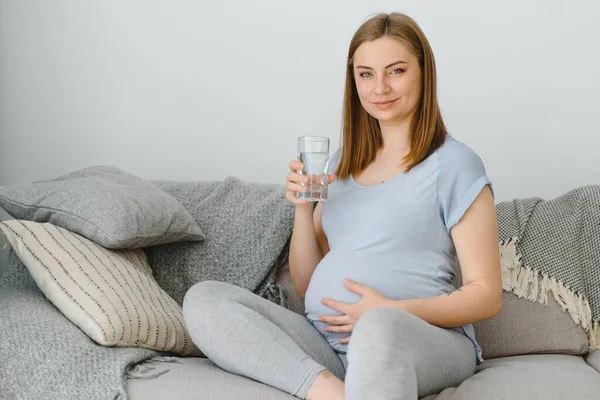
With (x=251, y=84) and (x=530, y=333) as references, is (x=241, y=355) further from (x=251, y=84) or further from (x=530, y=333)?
(x=251, y=84)

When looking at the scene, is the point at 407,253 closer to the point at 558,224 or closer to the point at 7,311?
the point at 558,224

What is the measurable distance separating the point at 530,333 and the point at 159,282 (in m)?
0.92

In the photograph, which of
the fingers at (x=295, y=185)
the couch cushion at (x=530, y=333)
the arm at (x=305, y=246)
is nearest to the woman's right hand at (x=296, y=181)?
the fingers at (x=295, y=185)

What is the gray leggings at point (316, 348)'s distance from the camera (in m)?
1.34

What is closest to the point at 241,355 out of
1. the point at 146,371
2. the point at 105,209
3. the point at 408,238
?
the point at 146,371

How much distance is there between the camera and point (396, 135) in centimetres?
192

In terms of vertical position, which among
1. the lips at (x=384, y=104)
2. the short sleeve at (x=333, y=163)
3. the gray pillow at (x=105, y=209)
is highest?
the lips at (x=384, y=104)

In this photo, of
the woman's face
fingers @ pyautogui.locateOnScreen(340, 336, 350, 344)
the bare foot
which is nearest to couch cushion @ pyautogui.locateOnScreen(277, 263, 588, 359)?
fingers @ pyautogui.locateOnScreen(340, 336, 350, 344)

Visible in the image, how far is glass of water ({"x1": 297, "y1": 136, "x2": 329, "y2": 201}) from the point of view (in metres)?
1.71

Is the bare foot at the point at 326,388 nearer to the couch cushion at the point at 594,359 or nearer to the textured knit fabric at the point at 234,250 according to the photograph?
the textured knit fabric at the point at 234,250

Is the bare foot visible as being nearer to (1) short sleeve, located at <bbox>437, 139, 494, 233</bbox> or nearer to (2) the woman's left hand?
(2) the woman's left hand

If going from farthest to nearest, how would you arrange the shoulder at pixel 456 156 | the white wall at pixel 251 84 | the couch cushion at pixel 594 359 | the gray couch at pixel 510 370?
1. the white wall at pixel 251 84
2. the couch cushion at pixel 594 359
3. the shoulder at pixel 456 156
4. the gray couch at pixel 510 370

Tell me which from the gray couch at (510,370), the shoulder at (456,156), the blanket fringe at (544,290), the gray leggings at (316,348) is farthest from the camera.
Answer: the blanket fringe at (544,290)

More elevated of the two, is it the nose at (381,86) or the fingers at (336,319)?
the nose at (381,86)
